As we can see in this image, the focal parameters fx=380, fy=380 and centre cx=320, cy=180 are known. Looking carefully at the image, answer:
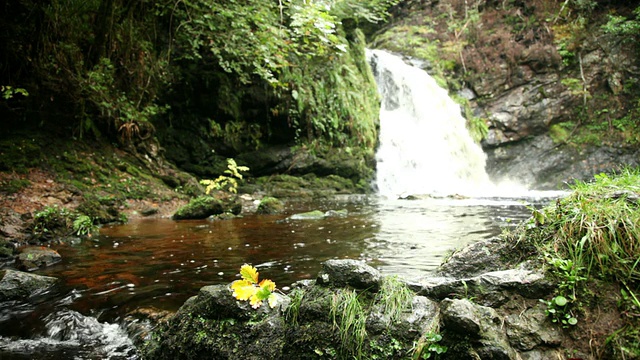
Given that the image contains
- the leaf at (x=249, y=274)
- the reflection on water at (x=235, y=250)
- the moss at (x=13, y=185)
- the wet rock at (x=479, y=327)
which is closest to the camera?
the wet rock at (x=479, y=327)

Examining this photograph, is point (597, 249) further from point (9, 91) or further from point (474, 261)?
point (9, 91)

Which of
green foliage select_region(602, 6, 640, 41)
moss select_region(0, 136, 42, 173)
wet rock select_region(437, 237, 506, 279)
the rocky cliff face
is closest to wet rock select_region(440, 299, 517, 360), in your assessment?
wet rock select_region(437, 237, 506, 279)

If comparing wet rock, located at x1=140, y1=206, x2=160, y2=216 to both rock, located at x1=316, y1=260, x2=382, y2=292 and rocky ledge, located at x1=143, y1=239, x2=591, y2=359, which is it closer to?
rocky ledge, located at x1=143, y1=239, x2=591, y2=359

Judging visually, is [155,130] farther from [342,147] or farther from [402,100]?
[402,100]

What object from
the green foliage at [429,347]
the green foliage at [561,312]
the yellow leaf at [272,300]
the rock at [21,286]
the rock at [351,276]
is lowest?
the rock at [21,286]

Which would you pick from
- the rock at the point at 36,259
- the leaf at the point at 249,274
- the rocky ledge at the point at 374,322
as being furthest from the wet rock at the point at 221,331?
the rock at the point at 36,259

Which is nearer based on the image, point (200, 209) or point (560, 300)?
point (560, 300)

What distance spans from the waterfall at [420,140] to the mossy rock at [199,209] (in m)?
8.26

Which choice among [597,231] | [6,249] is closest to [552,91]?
[597,231]

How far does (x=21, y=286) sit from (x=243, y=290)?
235 cm

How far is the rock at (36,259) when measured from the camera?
4012 mm

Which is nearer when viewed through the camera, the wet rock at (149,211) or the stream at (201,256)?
the stream at (201,256)

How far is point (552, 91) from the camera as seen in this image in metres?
18.8

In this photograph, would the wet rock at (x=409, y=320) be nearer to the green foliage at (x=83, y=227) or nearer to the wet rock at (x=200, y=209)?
the green foliage at (x=83, y=227)
